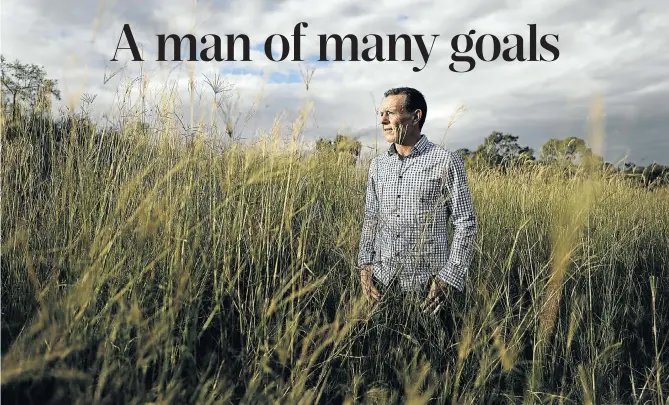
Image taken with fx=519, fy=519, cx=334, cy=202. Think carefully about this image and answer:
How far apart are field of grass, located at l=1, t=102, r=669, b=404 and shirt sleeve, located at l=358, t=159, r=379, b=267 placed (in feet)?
0.26

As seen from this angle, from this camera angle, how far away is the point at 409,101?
214 centimetres

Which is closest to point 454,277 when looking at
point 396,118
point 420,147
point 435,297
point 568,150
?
point 435,297

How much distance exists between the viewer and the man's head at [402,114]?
2141 millimetres

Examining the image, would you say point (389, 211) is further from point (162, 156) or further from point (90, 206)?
point (90, 206)

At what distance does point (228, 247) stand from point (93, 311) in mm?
562

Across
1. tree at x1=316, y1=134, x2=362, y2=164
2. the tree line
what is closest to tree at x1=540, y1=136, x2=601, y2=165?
the tree line

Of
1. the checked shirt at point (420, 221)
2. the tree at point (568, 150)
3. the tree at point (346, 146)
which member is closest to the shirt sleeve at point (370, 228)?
the checked shirt at point (420, 221)

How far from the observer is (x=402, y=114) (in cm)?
214

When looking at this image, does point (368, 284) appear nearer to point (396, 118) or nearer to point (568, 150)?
point (396, 118)

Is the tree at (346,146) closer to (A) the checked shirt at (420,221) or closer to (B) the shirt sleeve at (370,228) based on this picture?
(B) the shirt sleeve at (370,228)

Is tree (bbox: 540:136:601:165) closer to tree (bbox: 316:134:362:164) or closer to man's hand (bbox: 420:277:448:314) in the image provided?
man's hand (bbox: 420:277:448:314)

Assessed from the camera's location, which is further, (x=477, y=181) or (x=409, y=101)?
(x=477, y=181)

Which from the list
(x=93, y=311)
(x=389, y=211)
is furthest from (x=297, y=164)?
(x=93, y=311)

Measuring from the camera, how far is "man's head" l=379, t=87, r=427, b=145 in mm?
2141
